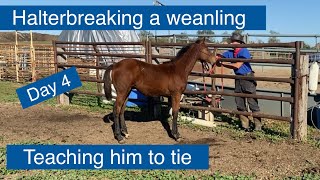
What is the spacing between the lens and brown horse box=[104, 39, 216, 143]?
6531 millimetres

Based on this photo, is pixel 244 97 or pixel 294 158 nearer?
pixel 294 158

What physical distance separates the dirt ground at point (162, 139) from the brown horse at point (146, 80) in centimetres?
43

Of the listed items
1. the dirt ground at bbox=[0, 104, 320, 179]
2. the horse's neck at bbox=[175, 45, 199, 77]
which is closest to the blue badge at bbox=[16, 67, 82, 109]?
the dirt ground at bbox=[0, 104, 320, 179]

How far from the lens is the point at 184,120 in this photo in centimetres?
790

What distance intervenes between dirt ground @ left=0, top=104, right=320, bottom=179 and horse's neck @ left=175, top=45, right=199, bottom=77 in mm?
1182

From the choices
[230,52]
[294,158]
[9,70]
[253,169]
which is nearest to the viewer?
[253,169]

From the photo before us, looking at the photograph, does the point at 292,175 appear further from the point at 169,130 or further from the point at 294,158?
the point at 169,130

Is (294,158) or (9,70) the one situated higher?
(9,70)

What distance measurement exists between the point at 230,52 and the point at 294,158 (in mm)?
2695

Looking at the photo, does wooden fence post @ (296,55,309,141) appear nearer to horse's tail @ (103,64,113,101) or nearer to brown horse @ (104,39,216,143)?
brown horse @ (104,39,216,143)

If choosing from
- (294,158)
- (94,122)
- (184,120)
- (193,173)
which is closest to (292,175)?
(294,158)

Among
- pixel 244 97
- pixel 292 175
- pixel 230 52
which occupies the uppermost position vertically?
pixel 230 52

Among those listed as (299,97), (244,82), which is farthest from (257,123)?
(299,97)

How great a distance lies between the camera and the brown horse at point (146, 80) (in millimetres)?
6531
